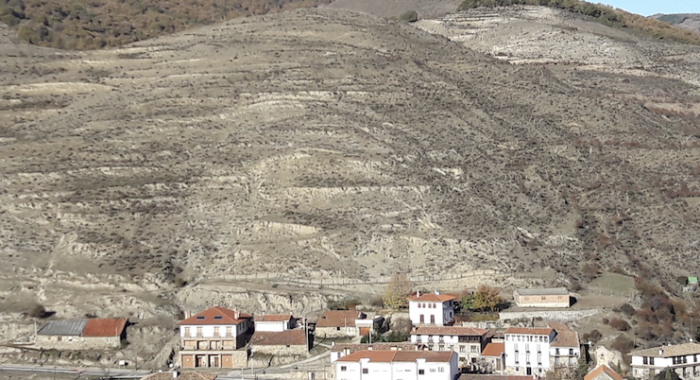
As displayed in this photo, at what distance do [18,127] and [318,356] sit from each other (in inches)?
1422

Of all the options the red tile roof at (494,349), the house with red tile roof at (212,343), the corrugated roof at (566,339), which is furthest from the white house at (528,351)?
the house with red tile roof at (212,343)

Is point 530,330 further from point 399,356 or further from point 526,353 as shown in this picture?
point 399,356

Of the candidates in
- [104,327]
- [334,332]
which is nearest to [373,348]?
[334,332]

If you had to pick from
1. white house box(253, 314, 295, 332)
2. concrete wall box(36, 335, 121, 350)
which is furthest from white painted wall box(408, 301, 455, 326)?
concrete wall box(36, 335, 121, 350)

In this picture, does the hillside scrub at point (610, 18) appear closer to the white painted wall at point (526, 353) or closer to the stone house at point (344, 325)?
the stone house at point (344, 325)

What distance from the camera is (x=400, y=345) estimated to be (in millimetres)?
52719

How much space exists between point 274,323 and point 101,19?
67.1m

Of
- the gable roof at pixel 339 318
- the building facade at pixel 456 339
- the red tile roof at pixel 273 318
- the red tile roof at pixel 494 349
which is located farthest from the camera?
the red tile roof at pixel 273 318

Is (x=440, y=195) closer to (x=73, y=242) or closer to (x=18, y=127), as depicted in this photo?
(x=73, y=242)

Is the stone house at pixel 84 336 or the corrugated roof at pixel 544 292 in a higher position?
the corrugated roof at pixel 544 292

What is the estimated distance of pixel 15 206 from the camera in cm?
6925

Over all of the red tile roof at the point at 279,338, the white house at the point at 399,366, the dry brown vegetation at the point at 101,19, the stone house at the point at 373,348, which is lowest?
the white house at the point at 399,366

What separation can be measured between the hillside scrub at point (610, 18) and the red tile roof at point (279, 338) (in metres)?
74.2

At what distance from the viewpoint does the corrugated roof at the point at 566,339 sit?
5194 cm
